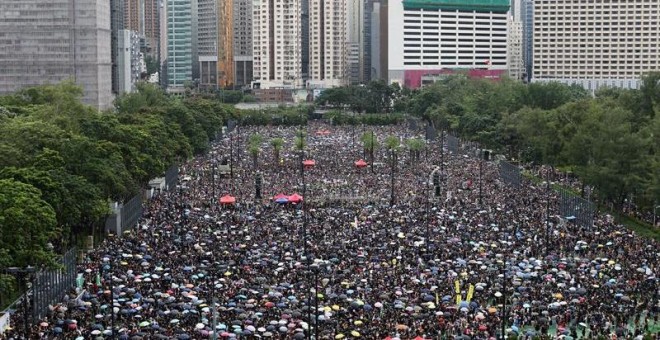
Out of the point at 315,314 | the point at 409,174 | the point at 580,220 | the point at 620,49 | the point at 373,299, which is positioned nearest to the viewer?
the point at 315,314

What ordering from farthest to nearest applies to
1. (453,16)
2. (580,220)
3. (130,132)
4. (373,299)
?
(453,16) → (130,132) → (580,220) → (373,299)

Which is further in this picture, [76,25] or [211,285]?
[76,25]

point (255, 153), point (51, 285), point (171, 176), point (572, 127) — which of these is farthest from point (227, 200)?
point (572, 127)

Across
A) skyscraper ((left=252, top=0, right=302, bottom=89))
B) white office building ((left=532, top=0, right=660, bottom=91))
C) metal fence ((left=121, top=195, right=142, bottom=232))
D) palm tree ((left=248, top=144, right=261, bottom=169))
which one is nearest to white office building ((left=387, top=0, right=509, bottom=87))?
white office building ((left=532, top=0, right=660, bottom=91))

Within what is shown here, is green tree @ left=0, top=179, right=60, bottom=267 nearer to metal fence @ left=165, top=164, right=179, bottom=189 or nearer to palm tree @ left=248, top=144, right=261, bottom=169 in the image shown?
metal fence @ left=165, top=164, right=179, bottom=189

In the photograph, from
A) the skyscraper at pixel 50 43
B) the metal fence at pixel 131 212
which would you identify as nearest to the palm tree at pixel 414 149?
the metal fence at pixel 131 212

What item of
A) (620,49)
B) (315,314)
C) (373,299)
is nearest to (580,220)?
(373,299)

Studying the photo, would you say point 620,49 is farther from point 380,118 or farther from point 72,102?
point 72,102

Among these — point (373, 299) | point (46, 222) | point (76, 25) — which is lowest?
point (373, 299)
